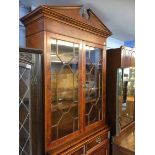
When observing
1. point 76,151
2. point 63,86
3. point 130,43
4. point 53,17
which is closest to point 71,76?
point 63,86

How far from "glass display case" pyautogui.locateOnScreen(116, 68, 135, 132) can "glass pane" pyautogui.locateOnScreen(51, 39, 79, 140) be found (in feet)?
2.56

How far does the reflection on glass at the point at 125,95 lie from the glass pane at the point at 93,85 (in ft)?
1.15

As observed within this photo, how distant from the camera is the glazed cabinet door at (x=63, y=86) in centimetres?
159

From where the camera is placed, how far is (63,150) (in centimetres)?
163

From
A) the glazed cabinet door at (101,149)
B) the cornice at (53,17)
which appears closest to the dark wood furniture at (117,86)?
the glazed cabinet door at (101,149)

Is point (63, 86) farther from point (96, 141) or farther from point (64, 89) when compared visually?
point (96, 141)

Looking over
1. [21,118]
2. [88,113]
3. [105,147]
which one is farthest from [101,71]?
[21,118]

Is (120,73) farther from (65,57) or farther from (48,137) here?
(48,137)

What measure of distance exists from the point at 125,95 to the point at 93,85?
28.2 inches

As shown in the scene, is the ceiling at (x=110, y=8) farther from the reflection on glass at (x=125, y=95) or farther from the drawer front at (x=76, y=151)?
the drawer front at (x=76, y=151)

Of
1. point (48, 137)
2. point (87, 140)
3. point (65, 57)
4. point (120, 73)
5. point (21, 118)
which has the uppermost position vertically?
point (65, 57)

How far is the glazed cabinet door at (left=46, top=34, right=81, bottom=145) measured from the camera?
1591 millimetres
